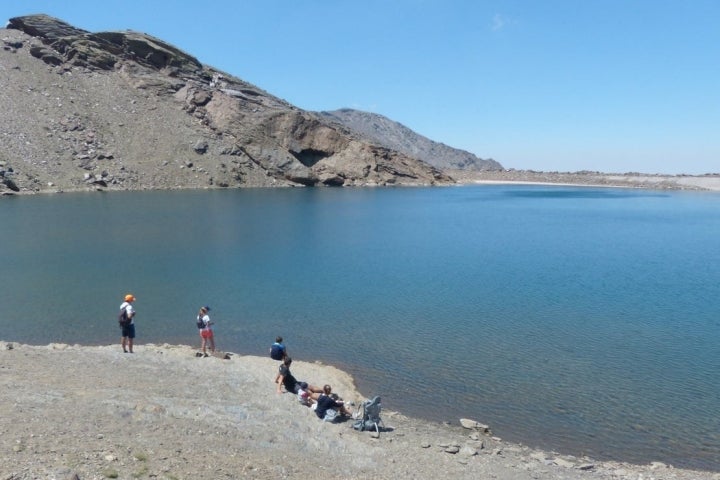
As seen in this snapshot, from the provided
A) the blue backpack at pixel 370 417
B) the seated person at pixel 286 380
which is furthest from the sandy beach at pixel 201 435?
the seated person at pixel 286 380

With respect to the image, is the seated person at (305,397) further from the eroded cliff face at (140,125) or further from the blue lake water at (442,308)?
the eroded cliff face at (140,125)

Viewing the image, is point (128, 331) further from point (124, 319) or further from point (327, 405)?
point (327, 405)

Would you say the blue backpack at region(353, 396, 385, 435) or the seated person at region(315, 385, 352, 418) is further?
the seated person at region(315, 385, 352, 418)

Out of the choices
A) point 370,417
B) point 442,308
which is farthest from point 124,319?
point 442,308

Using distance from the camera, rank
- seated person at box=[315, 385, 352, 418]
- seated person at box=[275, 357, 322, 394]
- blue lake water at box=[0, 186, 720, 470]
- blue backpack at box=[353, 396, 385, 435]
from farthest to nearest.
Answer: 1. blue lake water at box=[0, 186, 720, 470]
2. seated person at box=[275, 357, 322, 394]
3. seated person at box=[315, 385, 352, 418]
4. blue backpack at box=[353, 396, 385, 435]

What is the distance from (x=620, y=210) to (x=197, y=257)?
79579mm

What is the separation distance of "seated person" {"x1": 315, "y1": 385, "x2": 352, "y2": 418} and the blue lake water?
3.14 meters

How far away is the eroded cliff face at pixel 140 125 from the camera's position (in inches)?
3659

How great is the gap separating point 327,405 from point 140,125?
4010 inches

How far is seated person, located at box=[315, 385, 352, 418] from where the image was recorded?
15.9 m

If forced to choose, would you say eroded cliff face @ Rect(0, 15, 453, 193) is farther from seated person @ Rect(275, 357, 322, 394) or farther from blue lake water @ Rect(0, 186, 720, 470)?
seated person @ Rect(275, 357, 322, 394)

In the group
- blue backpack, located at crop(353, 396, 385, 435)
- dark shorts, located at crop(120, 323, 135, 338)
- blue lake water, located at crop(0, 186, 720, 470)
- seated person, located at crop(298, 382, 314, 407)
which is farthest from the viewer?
dark shorts, located at crop(120, 323, 135, 338)

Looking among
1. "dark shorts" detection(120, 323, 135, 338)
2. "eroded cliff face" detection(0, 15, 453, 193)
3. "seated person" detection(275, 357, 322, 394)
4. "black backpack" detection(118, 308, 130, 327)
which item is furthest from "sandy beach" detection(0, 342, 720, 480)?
"eroded cliff face" detection(0, 15, 453, 193)

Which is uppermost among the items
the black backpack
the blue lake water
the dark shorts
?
the black backpack
